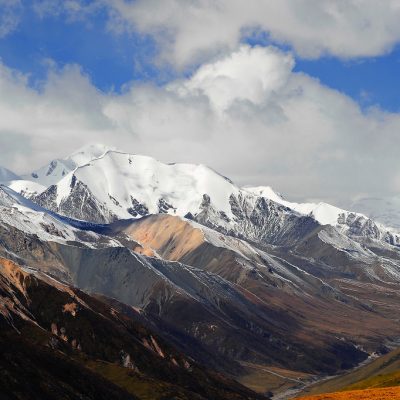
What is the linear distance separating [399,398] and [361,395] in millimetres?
16251

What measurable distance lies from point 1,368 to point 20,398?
1477 centimetres

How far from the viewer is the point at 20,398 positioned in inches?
7274

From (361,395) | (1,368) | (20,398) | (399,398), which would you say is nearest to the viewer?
(399,398)

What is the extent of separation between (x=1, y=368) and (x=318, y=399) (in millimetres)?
75895

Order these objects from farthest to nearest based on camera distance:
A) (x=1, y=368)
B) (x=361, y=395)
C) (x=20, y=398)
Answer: (x=1, y=368) < (x=20, y=398) < (x=361, y=395)

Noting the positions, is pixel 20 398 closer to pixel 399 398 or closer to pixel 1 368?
pixel 1 368

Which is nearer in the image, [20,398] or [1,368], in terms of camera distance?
[20,398]

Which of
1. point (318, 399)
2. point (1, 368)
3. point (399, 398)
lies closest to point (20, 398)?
point (1, 368)

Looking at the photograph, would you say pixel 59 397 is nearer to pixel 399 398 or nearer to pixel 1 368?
pixel 1 368

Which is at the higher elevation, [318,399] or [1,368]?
[318,399]

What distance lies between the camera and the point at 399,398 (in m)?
143

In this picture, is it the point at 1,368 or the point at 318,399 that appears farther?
the point at 1,368

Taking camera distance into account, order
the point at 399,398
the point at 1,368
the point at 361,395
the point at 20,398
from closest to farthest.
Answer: the point at 399,398
the point at 361,395
the point at 20,398
the point at 1,368

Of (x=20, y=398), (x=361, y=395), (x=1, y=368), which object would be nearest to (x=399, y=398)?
(x=361, y=395)
